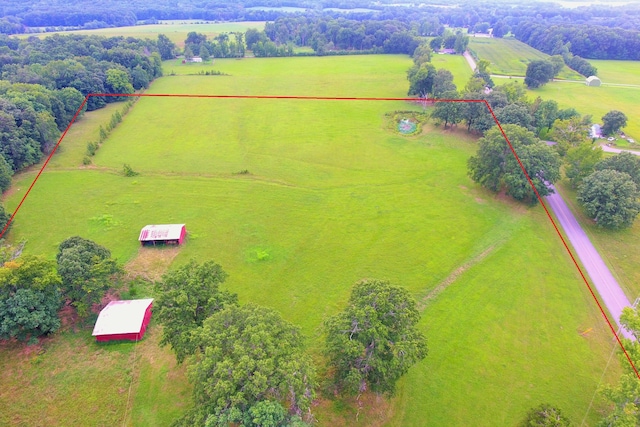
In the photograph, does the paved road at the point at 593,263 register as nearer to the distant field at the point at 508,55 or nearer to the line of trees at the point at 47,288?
the line of trees at the point at 47,288

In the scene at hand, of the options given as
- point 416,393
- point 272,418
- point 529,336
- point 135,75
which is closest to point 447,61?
point 135,75

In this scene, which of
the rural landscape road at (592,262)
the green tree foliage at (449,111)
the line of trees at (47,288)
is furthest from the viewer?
the green tree foliage at (449,111)

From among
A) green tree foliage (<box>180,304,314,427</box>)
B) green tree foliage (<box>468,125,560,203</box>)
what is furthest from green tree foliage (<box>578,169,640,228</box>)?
green tree foliage (<box>180,304,314,427</box>)

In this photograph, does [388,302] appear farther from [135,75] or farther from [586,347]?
[135,75]

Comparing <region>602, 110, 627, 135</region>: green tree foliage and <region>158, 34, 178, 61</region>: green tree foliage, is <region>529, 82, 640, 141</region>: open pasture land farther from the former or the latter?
<region>158, 34, 178, 61</region>: green tree foliage

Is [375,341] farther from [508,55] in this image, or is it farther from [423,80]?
[508,55]

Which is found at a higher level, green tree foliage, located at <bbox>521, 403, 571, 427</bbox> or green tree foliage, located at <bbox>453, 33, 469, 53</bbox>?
green tree foliage, located at <bbox>521, 403, 571, 427</bbox>

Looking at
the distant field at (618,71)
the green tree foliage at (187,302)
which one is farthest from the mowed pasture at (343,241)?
the distant field at (618,71)

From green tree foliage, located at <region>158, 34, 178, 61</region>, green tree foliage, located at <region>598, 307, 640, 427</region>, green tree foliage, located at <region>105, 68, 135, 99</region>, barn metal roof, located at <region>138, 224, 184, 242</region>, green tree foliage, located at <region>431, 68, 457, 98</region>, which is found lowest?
green tree foliage, located at <region>158, 34, 178, 61</region>
